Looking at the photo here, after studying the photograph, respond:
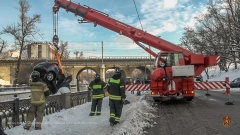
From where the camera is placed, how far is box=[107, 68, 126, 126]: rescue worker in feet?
29.3

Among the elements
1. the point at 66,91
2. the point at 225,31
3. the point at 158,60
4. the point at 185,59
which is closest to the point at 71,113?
the point at 66,91

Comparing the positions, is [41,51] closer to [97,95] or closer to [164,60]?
[164,60]

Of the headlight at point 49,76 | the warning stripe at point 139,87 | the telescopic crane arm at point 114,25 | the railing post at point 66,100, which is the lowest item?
the railing post at point 66,100

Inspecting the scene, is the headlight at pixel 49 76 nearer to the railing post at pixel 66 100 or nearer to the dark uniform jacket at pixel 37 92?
the dark uniform jacket at pixel 37 92

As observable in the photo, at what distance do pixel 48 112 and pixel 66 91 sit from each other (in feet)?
6.60

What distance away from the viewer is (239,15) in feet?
119

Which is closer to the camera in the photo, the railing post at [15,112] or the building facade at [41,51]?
the railing post at [15,112]

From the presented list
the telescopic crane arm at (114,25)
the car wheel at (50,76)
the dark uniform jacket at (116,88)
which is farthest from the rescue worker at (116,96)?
the telescopic crane arm at (114,25)

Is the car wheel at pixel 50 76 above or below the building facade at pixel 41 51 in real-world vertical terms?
below

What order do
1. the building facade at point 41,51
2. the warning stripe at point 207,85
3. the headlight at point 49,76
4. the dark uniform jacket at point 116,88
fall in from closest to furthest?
the dark uniform jacket at point 116,88
the headlight at point 49,76
the warning stripe at point 207,85
the building facade at point 41,51

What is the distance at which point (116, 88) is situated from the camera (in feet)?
30.1

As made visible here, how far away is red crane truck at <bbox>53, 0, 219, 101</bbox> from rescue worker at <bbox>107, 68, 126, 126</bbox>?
5.24 metres

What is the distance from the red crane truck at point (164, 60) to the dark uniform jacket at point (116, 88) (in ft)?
17.1

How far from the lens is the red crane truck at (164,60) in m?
14.1
